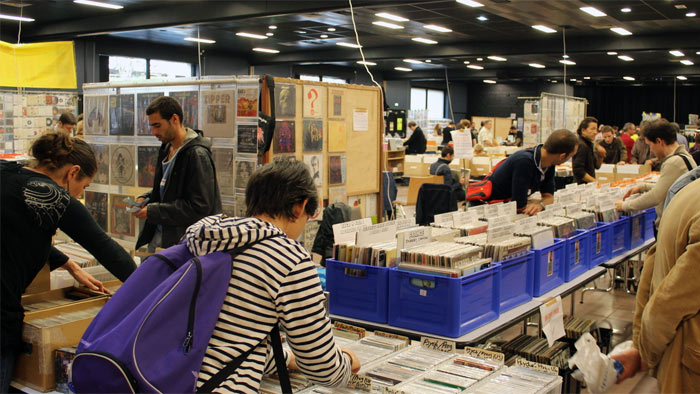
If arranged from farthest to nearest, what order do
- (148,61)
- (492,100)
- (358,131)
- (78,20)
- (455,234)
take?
(492,100)
(148,61)
(78,20)
(358,131)
(455,234)

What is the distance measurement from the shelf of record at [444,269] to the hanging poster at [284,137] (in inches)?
82.6

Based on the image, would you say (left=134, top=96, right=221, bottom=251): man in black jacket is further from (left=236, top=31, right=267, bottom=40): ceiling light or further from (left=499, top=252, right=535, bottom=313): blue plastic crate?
(left=236, top=31, right=267, bottom=40): ceiling light

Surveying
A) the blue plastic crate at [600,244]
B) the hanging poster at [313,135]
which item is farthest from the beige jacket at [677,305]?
the hanging poster at [313,135]

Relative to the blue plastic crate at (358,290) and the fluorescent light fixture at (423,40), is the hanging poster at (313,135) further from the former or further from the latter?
the fluorescent light fixture at (423,40)

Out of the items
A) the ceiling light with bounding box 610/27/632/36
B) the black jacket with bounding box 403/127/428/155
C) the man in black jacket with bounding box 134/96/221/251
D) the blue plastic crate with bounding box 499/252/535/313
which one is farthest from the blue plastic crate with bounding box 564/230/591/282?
the black jacket with bounding box 403/127/428/155

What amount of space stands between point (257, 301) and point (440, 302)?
1.23m

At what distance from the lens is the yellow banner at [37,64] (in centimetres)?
823

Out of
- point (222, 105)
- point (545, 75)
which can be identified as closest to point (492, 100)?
point (545, 75)

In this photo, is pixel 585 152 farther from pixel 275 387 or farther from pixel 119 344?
pixel 119 344

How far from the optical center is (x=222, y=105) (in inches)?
196

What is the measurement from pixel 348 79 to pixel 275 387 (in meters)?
21.2

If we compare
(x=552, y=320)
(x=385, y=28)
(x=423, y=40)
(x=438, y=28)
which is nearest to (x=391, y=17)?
(x=385, y=28)

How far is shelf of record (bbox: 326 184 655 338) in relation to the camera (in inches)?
105

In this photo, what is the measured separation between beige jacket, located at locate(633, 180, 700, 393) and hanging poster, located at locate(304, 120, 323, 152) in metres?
3.70
